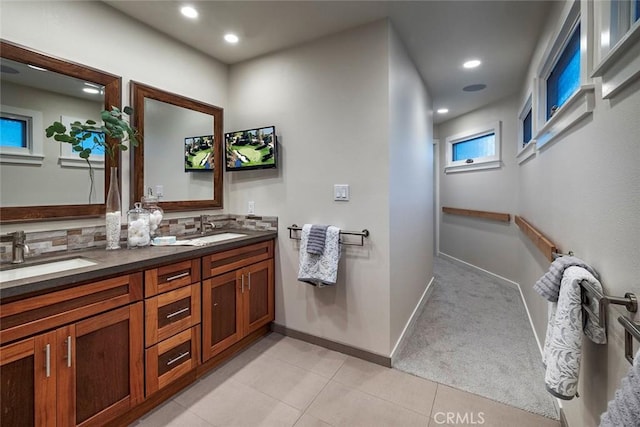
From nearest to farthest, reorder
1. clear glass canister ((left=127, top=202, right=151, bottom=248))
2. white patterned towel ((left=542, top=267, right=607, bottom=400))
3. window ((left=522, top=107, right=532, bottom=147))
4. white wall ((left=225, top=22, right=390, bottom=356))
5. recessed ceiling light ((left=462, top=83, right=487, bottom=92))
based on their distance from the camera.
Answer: white patterned towel ((left=542, top=267, right=607, bottom=400)) → clear glass canister ((left=127, top=202, right=151, bottom=248)) → white wall ((left=225, top=22, right=390, bottom=356)) → window ((left=522, top=107, right=532, bottom=147)) → recessed ceiling light ((left=462, top=83, right=487, bottom=92))

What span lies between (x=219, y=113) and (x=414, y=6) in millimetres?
1800

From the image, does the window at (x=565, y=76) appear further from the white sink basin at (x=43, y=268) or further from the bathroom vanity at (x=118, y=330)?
the white sink basin at (x=43, y=268)

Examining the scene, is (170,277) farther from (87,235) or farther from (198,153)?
Answer: (198,153)

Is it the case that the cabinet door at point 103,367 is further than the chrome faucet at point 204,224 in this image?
No

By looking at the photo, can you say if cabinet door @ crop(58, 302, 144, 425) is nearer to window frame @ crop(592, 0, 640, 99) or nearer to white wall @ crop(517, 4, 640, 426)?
white wall @ crop(517, 4, 640, 426)

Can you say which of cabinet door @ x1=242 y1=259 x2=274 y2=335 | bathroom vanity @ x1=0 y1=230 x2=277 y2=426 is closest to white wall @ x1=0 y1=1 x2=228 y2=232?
bathroom vanity @ x1=0 y1=230 x2=277 y2=426

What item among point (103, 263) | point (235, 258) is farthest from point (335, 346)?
point (103, 263)

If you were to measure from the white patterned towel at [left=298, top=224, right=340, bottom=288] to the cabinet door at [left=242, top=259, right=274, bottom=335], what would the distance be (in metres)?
0.39

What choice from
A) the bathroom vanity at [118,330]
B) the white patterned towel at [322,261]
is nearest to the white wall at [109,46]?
the bathroom vanity at [118,330]

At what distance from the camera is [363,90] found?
210 cm

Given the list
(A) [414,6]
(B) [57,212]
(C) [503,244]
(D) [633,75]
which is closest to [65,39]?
(B) [57,212]

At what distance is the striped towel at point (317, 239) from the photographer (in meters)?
2.14

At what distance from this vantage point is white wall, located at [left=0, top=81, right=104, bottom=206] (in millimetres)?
1521

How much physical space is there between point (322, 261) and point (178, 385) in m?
1.21
